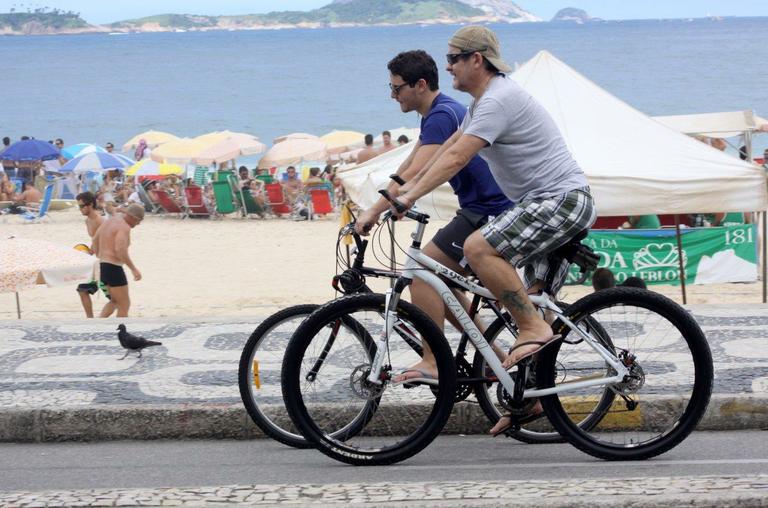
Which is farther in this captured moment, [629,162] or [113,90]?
[113,90]

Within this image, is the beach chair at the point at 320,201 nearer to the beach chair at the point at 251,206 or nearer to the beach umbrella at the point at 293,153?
the beach chair at the point at 251,206

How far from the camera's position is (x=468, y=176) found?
5309 mm

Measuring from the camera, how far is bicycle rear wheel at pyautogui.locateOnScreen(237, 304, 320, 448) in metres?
5.14

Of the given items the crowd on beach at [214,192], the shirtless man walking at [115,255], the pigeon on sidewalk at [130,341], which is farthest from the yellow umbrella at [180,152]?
the pigeon on sidewalk at [130,341]

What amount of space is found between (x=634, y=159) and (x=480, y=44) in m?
6.69

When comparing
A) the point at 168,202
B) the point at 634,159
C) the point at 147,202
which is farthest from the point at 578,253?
the point at 147,202

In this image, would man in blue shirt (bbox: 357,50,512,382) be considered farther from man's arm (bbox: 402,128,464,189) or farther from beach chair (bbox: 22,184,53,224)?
beach chair (bbox: 22,184,53,224)

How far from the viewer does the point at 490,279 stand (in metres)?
4.72

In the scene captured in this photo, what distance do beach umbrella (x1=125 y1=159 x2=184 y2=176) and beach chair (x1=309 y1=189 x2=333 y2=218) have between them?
21.5 ft

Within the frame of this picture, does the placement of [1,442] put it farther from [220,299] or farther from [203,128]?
[203,128]

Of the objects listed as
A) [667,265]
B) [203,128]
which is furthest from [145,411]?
[203,128]

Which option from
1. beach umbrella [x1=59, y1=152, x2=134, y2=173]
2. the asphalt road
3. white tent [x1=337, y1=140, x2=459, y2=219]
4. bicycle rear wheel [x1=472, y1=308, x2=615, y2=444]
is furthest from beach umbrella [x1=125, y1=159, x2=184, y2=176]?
bicycle rear wheel [x1=472, y1=308, x2=615, y2=444]

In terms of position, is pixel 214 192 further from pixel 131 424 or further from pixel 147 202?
pixel 131 424

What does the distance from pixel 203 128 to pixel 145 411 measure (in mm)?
65647
